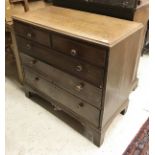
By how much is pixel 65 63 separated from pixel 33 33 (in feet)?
1.15

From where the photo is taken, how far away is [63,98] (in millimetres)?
1488

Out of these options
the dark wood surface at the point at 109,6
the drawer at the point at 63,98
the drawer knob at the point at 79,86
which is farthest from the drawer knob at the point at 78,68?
the dark wood surface at the point at 109,6

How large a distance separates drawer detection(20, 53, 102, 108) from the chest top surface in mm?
315

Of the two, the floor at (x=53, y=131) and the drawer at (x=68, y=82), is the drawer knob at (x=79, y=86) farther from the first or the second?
the floor at (x=53, y=131)

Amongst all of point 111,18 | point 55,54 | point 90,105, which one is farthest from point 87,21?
point 90,105

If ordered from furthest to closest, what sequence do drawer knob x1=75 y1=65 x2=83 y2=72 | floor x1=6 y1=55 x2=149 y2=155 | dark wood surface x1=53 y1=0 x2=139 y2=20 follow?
floor x1=6 y1=55 x2=149 y2=155
dark wood surface x1=53 y1=0 x2=139 y2=20
drawer knob x1=75 y1=65 x2=83 y2=72

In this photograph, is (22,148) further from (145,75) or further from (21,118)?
(145,75)

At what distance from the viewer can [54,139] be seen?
148cm

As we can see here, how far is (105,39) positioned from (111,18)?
401 millimetres

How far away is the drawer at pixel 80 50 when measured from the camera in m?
1.05

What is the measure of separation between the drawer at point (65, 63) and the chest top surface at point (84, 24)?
17 cm

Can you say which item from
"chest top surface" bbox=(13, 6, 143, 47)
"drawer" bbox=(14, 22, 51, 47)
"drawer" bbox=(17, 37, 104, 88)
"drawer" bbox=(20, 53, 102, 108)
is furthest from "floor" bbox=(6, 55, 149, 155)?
"chest top surface" bbox=(13, 6, 143, 47)

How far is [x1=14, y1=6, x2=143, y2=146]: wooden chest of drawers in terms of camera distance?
1.09m

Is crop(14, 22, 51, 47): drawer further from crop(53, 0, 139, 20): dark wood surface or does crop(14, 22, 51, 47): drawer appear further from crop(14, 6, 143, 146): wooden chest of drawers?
crop(53, 0, 139, 20): dark wood surface
